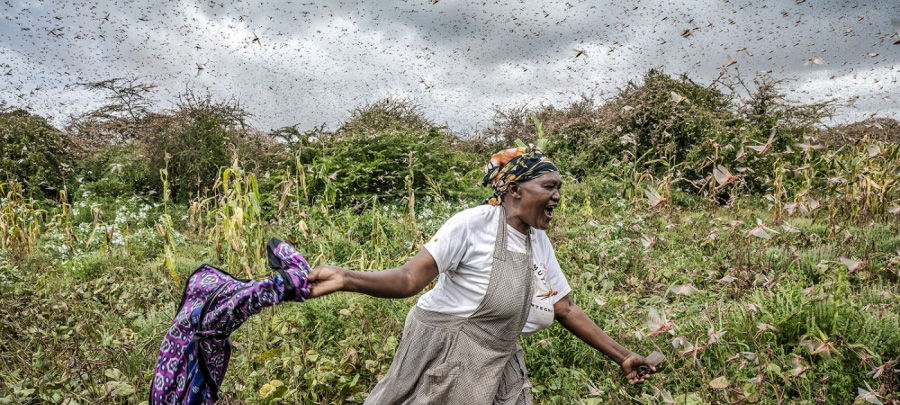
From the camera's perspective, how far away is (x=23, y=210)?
19.2 ft

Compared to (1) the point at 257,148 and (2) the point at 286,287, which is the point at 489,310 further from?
(1) the point at 257,148

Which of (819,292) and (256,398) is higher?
(819,292)

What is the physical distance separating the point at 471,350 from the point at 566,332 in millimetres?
1453

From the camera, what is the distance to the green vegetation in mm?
2736

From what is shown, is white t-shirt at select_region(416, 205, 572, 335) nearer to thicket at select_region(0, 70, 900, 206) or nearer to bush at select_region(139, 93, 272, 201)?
→ thicket at select_region(0, 70, 900, 206)

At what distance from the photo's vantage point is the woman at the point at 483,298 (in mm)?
1919

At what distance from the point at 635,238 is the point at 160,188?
8966mm

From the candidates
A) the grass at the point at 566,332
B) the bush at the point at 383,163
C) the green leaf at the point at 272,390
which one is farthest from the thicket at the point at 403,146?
the green leaf at the point at 272,390

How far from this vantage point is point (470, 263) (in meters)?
1.99

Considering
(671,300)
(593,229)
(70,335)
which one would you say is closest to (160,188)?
(70,335)

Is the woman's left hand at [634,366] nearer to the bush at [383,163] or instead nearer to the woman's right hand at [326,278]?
the woman's right hand at [326,278]

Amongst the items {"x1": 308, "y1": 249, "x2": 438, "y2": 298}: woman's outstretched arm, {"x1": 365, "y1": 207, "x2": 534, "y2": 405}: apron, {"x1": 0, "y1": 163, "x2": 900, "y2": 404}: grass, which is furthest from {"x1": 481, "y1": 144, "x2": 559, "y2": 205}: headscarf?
{"x1": 0, "y1": 163, "x2": 900, "y2": 404}: grass

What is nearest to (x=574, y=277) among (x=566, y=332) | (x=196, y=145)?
(x=566, y=332)

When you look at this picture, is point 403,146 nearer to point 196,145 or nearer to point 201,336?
point 196,145
